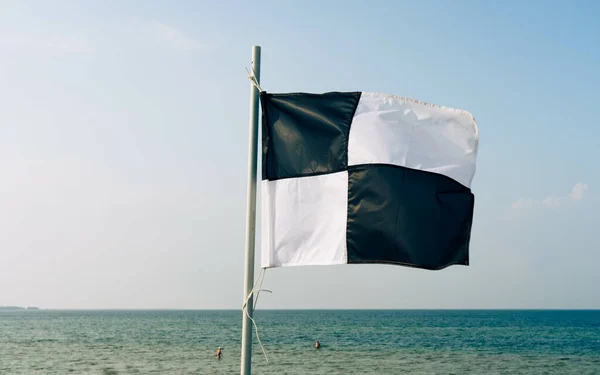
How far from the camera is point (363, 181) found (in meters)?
6.80

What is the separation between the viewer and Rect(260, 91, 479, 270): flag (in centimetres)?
660

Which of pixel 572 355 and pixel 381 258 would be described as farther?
pixel 572 355

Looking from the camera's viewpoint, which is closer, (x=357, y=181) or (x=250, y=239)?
A: (x=250, y=239)

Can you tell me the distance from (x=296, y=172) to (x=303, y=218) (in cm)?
48

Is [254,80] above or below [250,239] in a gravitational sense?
above

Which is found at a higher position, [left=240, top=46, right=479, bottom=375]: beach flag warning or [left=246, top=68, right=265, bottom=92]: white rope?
[left=246, top=68, right=265, bottom=92]: white rope

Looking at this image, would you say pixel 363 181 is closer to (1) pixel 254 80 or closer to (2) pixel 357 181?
(2) pixel 357 181

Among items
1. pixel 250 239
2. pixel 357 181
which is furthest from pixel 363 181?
pixel 250 239

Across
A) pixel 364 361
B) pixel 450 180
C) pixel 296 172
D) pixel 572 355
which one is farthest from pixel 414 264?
pixel 572 355

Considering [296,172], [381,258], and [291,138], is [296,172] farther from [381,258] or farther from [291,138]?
[381,258]

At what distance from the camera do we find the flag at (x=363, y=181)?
6.60 m

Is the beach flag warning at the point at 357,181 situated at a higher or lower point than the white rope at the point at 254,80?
lower

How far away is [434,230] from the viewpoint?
22.7 ft

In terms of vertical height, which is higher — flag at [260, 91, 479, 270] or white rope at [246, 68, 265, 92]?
white rope at [246, 68, 265, 92]
